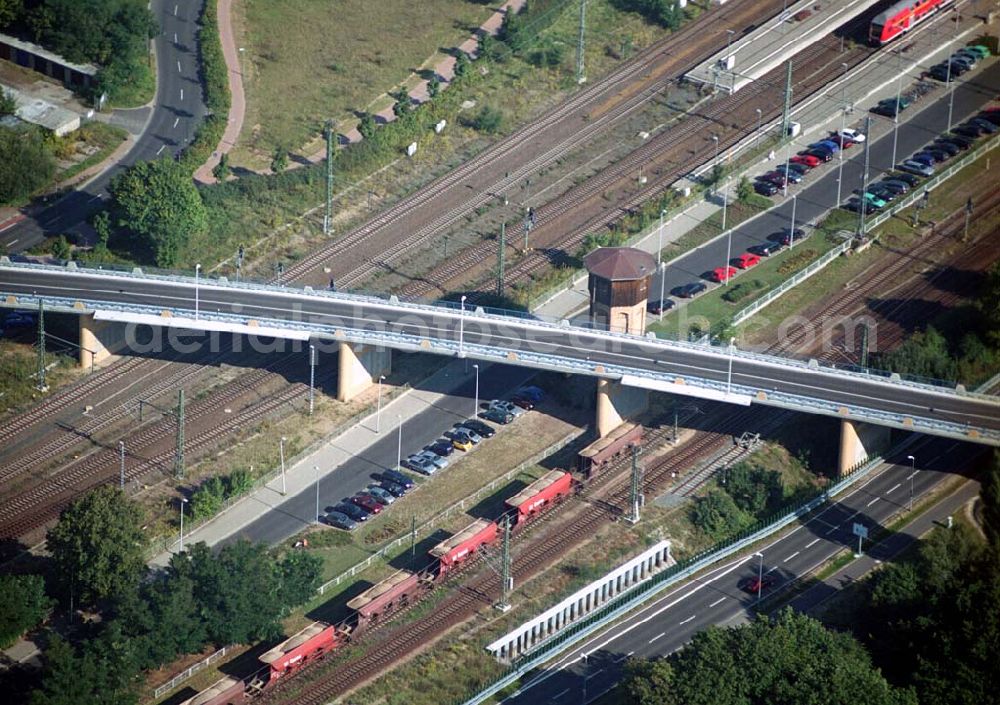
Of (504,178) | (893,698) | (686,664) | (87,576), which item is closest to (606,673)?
(686,664)

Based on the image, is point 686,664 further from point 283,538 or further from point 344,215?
point 344,215

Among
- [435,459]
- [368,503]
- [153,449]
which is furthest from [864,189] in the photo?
[153,449]

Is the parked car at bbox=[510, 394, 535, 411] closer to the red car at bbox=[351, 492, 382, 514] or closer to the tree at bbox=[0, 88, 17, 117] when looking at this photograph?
the red car at bbox=[351, 492, 382, 514]

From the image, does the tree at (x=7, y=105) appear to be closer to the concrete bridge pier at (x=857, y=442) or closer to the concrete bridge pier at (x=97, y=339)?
the concrete bridge pier at (x=97, y=339)

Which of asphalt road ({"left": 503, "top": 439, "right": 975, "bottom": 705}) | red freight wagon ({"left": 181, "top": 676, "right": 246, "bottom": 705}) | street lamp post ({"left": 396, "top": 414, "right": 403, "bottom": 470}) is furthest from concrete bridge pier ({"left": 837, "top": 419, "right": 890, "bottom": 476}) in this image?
red freight wagon ({"left": 181, "top": 676, "right": 246, "bottom": 705})

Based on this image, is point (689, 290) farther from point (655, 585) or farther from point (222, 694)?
point (222, 694)

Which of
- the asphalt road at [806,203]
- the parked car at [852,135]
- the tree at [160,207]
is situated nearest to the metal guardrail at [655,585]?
the asphalt road at [806,203]
